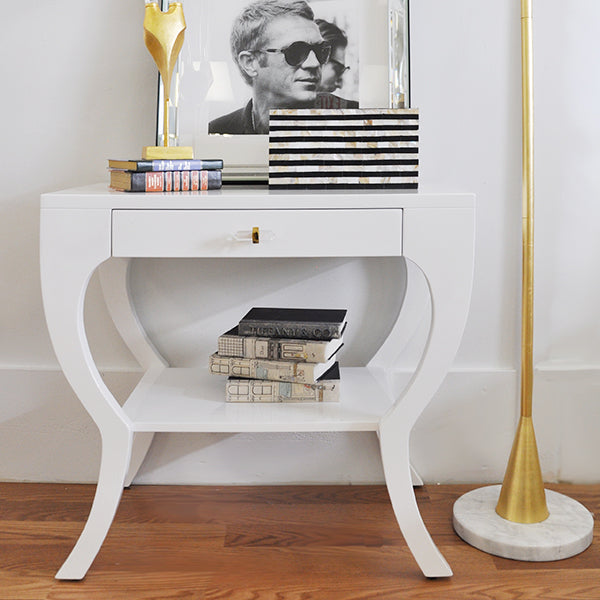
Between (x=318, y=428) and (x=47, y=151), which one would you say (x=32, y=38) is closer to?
(x=47, y=151)

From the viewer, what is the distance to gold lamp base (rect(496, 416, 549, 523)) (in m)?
1.49

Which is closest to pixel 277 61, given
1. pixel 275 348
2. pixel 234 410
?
pixel 275 348

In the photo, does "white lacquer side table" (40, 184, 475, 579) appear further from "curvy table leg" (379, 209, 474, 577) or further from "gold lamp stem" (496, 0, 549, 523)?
"gold lamp stem" (496, 0, 549, 523)

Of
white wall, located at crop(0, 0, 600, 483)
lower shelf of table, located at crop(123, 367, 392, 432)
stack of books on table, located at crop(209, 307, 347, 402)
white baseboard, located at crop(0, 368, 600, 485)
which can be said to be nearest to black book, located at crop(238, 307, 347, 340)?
stack of books on table, located at crop(209, 307, 347, 402)

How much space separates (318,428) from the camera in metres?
1.32

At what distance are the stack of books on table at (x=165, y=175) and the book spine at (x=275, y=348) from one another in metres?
0.29

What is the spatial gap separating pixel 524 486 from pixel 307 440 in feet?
1.56

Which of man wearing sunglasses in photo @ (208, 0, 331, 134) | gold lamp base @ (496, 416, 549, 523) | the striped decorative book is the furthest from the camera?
man wearing sunglasses in photo @ (208, 0, 331, 134)

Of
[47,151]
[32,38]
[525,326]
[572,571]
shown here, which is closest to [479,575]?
[572,571]

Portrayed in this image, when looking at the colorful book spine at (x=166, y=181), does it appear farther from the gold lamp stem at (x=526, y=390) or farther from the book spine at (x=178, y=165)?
the gold lamp stem at (x=526, y=390)

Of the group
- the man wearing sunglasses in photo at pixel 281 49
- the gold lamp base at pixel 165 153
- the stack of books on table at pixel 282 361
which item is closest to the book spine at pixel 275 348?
the stack of books on table at pixel 282 361

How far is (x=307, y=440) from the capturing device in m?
1.74

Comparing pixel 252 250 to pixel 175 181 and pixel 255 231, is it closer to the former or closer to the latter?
pixel 255 231

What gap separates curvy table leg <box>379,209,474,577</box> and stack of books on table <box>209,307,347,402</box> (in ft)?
0.52
